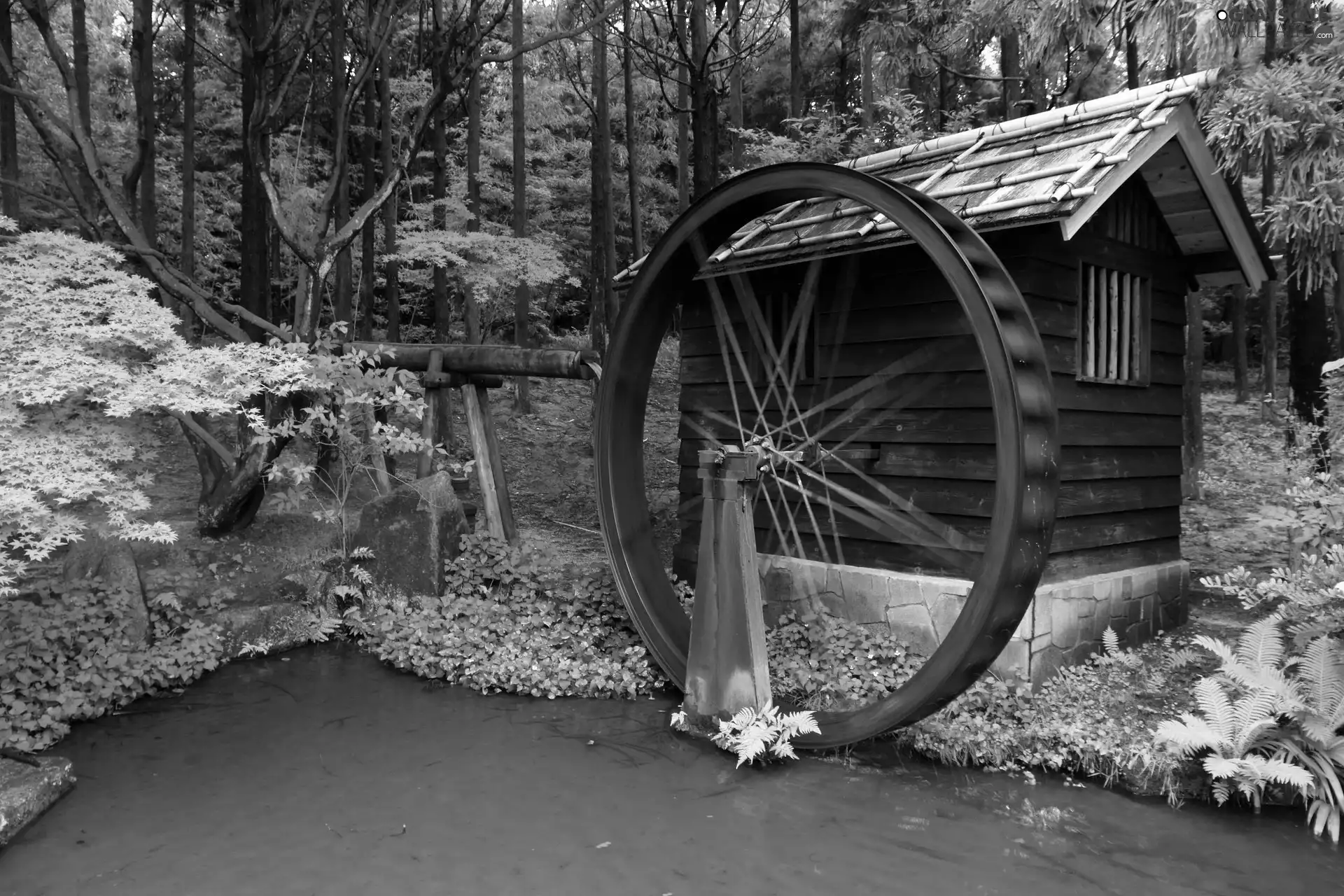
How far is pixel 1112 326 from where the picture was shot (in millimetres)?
5406

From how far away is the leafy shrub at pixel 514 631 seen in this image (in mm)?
5434

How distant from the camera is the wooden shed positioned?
15.7 feet

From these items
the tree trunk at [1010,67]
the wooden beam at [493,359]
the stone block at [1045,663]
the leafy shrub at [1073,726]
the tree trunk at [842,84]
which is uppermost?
the tree trunk at [842,84]

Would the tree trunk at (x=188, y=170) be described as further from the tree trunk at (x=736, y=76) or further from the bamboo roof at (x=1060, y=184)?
the bamboo roof at (x=1060, y=184)

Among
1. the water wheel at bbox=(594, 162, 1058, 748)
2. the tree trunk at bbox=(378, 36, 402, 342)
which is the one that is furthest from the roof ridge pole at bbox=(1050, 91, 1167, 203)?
the tree trunk at bbox=(378, 36, 402, 342)

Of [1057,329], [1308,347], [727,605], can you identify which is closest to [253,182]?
[727,605]

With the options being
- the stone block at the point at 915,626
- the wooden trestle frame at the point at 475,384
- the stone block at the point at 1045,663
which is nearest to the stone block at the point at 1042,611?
the stone block at the point at 1045,663

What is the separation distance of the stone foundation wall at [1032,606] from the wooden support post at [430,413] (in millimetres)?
2648

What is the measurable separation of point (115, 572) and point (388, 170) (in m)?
4.46

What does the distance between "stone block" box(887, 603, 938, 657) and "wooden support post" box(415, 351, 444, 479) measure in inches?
140

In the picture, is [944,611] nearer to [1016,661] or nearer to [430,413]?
[1016,661]

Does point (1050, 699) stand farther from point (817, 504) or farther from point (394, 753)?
point (394, 753)

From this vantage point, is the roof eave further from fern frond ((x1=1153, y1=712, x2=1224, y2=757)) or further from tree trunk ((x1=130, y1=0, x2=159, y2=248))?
tree trunk ((x1=130, y1=0, x2=159, y2=248))

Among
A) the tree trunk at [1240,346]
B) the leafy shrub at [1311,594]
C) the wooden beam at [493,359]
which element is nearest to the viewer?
the leafy shrub at [1311,594]
